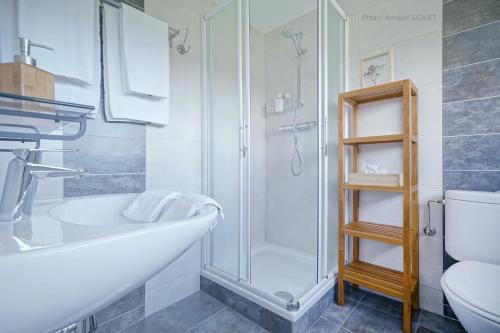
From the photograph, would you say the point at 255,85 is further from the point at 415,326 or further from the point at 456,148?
the point at 415,326

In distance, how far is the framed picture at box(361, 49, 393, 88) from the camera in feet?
5.19

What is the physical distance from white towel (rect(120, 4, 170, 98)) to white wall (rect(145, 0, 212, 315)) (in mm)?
178

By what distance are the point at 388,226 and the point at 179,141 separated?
1522 millimetres

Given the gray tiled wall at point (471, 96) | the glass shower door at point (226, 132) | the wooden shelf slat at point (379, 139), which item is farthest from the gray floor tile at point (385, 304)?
the wooden shelf slat at point (379, 139)

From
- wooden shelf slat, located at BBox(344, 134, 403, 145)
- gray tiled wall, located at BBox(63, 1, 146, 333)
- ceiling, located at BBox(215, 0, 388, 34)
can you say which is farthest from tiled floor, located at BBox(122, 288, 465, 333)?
ceiling, located at BBox(215, 0, 388, 34)

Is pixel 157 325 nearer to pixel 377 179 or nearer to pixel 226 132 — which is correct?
pixel 226 132

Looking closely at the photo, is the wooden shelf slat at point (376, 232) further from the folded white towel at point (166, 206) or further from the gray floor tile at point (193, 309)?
the folded white towel at point (166, 206)

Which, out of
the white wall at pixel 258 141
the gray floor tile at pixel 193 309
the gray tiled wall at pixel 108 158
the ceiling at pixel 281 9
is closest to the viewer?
the gray tiled wall at pixel 108 158

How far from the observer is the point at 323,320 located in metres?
1.38

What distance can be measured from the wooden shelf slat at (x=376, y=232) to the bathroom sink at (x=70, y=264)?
1229 mm

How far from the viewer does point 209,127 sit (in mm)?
1717

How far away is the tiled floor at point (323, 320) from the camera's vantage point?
1.31 meters

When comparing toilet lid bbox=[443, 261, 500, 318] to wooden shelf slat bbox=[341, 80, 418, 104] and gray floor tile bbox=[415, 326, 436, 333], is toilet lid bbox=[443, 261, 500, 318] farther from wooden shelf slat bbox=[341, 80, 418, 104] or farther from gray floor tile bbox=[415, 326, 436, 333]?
wooden shelf slat bbox=[341, 80, 418, 104]

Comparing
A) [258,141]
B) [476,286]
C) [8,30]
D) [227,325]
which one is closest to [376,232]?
[476,286]
